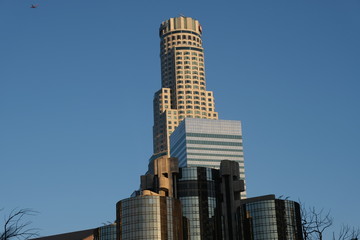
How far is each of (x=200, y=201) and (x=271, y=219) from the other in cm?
2453

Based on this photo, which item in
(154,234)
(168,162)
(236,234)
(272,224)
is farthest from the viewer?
(168,162)

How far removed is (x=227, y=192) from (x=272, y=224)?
78.1 feet

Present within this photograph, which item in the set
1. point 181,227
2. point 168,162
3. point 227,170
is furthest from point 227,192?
point 181,227

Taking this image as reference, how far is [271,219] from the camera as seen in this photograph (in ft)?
531

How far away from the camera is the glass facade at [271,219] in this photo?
160 meters

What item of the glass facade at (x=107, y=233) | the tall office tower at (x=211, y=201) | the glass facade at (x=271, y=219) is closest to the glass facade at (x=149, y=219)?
the glass facade at (x=271, y=219)

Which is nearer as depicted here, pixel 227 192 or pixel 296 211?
pixel 296 211

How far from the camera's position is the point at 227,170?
18312cm

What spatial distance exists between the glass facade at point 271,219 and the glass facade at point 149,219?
22118 millimetres

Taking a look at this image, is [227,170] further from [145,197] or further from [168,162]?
[145,197]

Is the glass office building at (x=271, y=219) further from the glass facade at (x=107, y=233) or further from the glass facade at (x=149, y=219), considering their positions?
the glass facade at (x=107, y=233)

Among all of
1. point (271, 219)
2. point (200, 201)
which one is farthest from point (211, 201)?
point (271, 219)

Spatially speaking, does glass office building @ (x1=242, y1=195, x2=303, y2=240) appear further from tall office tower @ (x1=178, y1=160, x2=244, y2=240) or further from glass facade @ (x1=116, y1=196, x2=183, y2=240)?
glass facade @ (x1=116, y1=196, x2=183, y2=240)

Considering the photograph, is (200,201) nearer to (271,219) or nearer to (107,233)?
(271,219)
